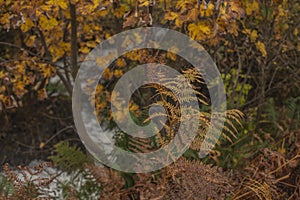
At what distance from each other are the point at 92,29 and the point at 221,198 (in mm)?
2110

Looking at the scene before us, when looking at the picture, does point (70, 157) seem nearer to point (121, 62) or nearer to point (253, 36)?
point (121, 62)

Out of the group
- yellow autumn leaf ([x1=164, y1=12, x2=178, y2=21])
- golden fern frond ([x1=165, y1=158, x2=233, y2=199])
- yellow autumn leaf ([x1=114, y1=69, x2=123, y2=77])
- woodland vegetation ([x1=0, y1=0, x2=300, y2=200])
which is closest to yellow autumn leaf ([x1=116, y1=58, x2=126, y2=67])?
woodland vegetation ([x1=0, y1=0, x2=300, y2=200])

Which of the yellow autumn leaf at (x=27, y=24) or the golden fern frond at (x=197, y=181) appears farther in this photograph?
the yellow autumn leaf at (x=27, y=24)

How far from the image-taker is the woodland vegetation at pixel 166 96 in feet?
8.71

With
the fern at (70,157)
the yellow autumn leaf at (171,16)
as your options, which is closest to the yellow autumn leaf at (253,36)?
the yellow autumn leaf at (171,16)

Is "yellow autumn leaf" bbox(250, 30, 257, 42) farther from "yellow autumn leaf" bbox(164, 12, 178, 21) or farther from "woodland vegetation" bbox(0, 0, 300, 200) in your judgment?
"yellow autumn leaf" bbox(164, 12, 178, 21)

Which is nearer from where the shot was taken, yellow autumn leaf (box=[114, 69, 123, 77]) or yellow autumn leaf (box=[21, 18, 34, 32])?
yellow autumn leaf (box=[21, 18, 34, 32])

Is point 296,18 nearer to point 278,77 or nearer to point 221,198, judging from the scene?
point 278,77

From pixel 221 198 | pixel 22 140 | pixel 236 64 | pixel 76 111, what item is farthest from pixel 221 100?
pixel 22 140

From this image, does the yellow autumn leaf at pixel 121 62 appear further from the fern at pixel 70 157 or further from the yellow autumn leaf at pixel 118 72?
the fern at pixel 70 157

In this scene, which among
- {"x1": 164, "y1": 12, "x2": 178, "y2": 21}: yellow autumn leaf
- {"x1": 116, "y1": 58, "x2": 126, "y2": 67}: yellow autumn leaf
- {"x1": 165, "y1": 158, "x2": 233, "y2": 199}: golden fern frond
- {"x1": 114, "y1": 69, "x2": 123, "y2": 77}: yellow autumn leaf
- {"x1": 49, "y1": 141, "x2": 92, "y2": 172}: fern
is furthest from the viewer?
{"x1": 114, "y1": 69, "x2": 123, "y2": 77}: yellow autumn leaf

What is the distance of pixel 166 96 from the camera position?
275 cm

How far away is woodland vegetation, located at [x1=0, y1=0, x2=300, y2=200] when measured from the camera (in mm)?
2654

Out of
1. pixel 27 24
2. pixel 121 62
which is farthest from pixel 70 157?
pixel 27 24
